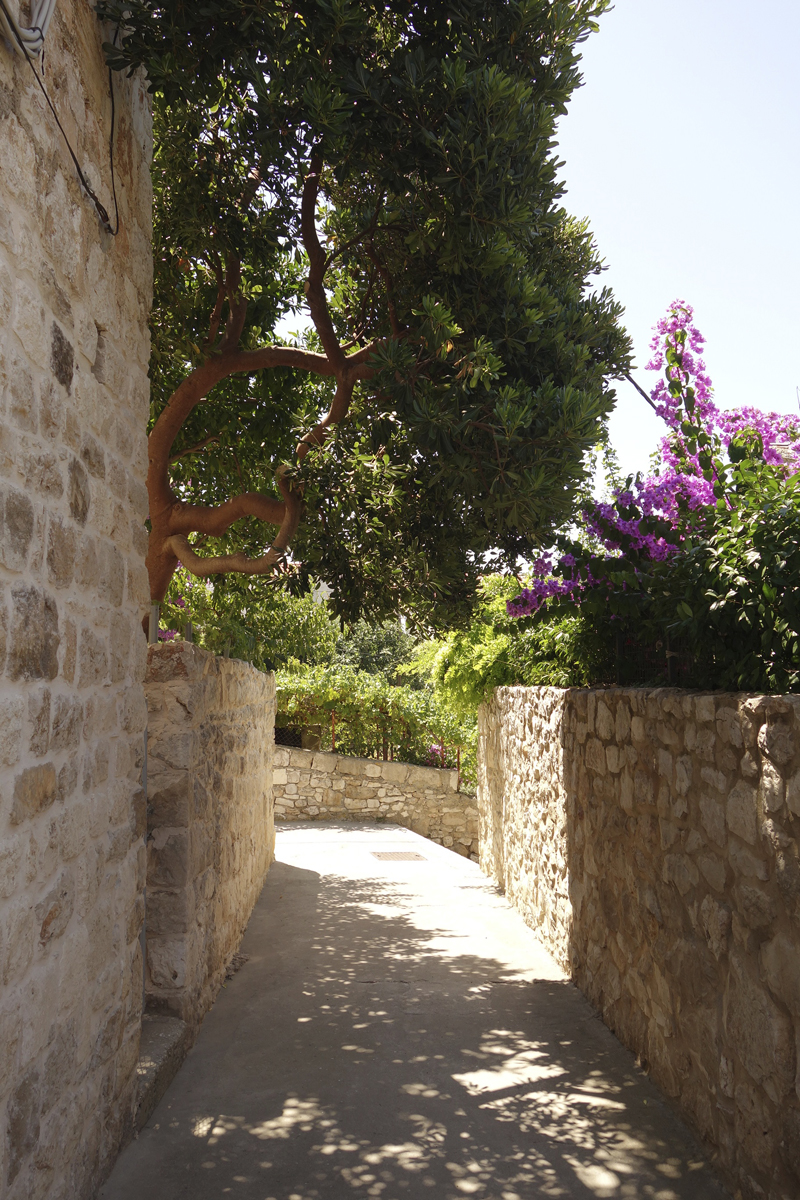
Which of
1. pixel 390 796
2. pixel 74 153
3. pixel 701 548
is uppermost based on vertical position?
pixel 74 153

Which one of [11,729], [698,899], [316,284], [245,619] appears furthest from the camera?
[245,619]

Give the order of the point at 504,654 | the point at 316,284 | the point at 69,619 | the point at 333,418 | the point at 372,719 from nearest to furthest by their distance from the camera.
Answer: the point at 69,619, the point at 316,284, the point at 333,418, the point at 504,654, the point at 372,719

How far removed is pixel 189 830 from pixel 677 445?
3.22 m

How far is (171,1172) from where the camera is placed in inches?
118

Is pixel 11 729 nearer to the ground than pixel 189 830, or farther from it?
farther from it

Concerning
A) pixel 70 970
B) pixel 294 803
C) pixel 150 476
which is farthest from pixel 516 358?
pixel 294 803

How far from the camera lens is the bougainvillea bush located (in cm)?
291

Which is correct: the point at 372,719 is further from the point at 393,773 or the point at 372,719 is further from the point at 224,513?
the point at 224,513

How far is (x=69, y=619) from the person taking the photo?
8.23 feet

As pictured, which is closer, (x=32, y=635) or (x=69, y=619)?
(x=32, y=635)

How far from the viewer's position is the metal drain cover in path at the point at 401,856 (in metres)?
10.7

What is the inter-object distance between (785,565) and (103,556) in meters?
2.37

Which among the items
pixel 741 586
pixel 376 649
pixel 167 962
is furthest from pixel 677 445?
pixel 376 649

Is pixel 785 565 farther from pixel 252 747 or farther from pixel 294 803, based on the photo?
pixel 294 803
